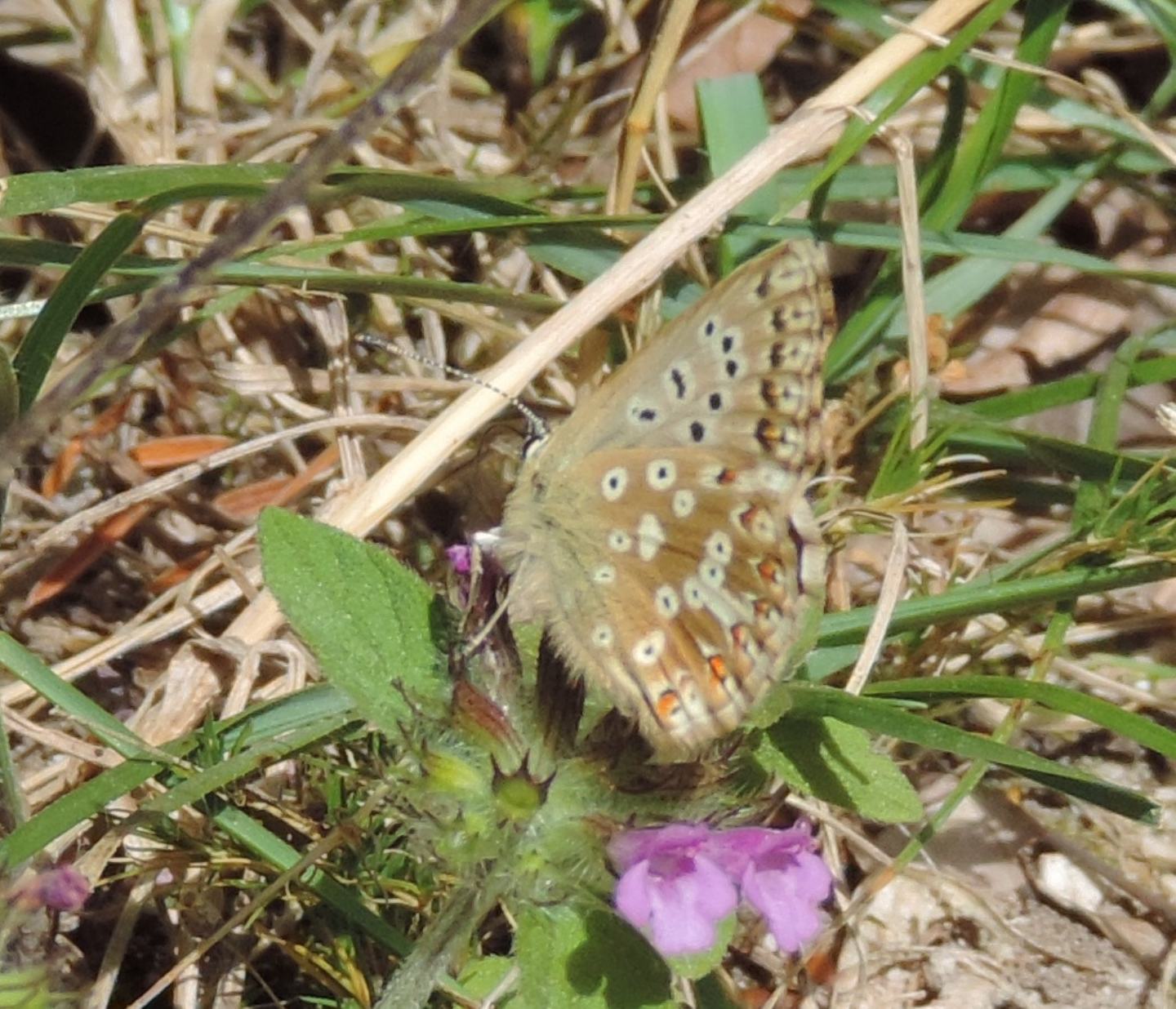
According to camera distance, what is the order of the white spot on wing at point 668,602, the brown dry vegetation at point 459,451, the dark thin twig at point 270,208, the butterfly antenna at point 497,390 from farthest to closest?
the brown dry vegetation at point 459,451
the butterfly antenna at point 497,390
the white spot on wing at point 668,602
the dark thin twig at point 270,208

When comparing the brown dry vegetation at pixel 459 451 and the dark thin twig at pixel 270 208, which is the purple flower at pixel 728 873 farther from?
the dark thin twig at pixel 270 208

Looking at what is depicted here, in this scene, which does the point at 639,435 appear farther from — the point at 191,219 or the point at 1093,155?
the point at 1093,155

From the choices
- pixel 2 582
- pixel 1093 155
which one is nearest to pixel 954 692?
pixel 1093 155

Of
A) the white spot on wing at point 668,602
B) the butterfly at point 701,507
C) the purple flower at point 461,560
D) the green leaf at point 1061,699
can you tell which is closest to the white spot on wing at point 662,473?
the butterfly at point 701,507

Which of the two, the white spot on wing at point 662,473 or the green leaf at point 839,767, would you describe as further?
the green leaf at point 839,767

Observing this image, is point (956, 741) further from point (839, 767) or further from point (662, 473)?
point (662, 473)

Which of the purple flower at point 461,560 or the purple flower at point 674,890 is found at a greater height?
the purple flower at point 461,560

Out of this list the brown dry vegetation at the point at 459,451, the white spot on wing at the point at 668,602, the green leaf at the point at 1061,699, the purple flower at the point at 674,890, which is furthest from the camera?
the brown dry vegetation at the point at 459,451
